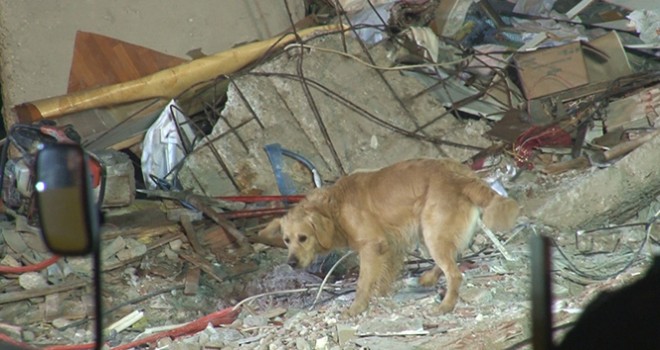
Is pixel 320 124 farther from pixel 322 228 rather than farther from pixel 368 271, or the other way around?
pixel 368 271

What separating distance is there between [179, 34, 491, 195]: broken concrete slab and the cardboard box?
29.3 inches

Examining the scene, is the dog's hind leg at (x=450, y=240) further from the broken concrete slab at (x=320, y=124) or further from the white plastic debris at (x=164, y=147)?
the white plastic debris at (x=164, y=147)

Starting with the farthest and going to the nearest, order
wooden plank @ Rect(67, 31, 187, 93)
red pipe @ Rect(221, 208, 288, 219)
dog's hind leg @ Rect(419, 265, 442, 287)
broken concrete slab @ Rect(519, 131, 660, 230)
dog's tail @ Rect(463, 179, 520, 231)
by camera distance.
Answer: wooden plank @ Rect(67, 31, 187, 93), red pipe @ Rect(221, 208, 288, 219), broken concrete slab @ Rect(519, 131, 660, 230), dog's hind leg @ Rect(419, 265, 442, 287), dog's tail @ Rect(463, 179, 520, 231)

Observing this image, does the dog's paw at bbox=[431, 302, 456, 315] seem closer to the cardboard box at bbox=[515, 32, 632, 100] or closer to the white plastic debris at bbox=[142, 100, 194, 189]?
the white plastic debris at bbox=[142, 100, 194, 189]

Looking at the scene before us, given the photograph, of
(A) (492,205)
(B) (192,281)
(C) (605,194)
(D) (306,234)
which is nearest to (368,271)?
(D) (306,234)

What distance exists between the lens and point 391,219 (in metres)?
6.68

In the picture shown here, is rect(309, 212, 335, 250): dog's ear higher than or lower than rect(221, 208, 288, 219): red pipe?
higher

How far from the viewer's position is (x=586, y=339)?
6.48ft

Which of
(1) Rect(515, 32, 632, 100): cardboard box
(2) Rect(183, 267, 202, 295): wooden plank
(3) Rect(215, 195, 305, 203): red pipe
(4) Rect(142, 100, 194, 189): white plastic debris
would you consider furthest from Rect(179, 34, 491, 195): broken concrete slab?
(2) Rect(183, 267, 202, 295): wooden plank

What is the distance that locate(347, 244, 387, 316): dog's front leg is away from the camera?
654 centimetres

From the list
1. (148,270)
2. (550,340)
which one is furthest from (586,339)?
(148,270)

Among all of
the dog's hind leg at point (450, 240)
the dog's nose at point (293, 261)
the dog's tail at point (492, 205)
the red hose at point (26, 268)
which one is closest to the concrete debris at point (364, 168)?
the red hose at point (26, 268)

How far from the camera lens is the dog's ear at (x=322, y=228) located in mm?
6652

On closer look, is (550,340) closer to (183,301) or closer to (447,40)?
(183,301)
